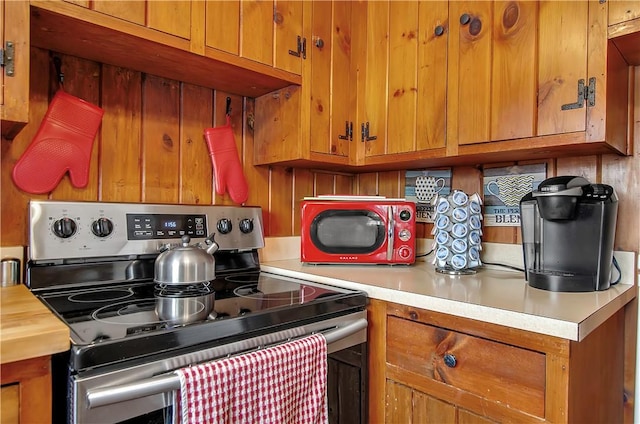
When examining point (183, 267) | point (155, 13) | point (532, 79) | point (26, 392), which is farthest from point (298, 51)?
point (26, 392)

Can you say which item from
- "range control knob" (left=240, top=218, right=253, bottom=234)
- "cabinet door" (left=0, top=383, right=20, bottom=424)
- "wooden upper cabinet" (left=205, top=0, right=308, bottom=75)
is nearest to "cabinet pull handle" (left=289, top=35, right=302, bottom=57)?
"wooden upper cabinet" (left=205, top=0, right=308, bottom=75)

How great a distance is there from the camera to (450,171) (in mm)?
1645

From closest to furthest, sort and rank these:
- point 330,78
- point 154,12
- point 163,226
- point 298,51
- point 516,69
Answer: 1. point 154,12
2. point 516,69
3. point 163,226
4. point 298,51
5. point 330,78

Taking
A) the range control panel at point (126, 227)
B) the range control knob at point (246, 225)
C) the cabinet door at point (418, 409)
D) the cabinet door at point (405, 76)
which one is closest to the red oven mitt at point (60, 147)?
the range control panel at point (126, 227)

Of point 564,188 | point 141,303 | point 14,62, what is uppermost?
point 14,62

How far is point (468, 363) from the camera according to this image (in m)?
0.95

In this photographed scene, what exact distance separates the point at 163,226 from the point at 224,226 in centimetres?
22

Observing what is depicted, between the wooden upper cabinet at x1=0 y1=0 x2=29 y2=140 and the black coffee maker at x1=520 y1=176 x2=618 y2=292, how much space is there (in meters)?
1.30

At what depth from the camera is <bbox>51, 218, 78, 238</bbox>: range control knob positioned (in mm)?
1112

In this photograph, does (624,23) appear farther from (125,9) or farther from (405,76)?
(125,9)

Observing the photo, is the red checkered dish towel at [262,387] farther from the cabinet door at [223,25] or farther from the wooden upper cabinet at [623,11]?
the wooden upper cabinet at [623,11]

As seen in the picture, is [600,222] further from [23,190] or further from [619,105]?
[23,190]

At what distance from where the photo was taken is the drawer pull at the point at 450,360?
967mm

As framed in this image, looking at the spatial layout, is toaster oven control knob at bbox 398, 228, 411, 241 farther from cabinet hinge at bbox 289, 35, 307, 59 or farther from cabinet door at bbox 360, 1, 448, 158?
cabinet hinge at bbox 289, 35, 307, 59
